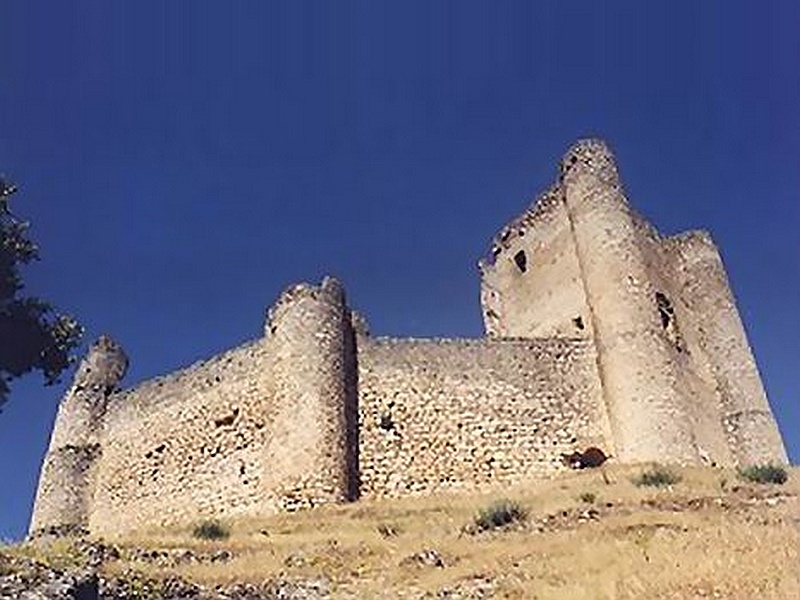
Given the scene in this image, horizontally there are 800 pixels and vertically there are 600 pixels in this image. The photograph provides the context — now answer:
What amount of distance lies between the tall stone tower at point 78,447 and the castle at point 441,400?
4 centimetres

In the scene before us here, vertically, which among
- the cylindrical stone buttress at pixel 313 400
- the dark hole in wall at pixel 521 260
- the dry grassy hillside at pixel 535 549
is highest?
the dark hole in wall at pixel 521 260

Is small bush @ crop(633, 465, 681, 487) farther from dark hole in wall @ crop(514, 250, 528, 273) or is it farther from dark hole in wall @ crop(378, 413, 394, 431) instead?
dark hole in wall @ crop(514, 250, 528, 273)

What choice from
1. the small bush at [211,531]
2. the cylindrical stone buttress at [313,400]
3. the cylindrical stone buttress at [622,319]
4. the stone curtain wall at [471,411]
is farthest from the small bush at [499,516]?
the cylindrical stone buttress at [622,319]

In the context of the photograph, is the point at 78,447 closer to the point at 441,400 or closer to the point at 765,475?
the point at 441,400

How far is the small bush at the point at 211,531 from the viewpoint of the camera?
16692 millimetres

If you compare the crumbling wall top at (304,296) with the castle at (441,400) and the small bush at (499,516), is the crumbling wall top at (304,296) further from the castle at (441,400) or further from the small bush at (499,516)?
the small bush at (499,516)

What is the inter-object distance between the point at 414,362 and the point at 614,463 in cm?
510

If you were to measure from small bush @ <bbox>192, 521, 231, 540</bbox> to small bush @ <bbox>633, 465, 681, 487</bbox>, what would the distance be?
7692mm

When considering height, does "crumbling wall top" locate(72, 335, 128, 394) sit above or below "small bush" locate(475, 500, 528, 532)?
above

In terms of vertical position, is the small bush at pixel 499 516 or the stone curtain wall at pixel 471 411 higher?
the stone curtain wall at pixel 471 411

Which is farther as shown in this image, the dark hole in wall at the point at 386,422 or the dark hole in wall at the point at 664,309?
the dark hole in wall at the point at 664,309

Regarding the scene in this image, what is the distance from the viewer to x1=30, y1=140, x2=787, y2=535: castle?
21.9 meters

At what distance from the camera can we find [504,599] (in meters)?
11.5

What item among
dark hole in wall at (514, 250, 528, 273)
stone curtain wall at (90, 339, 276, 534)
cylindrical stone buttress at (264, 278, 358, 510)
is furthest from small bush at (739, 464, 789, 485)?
stone curtain wall at (90, 339, 276, 534)
